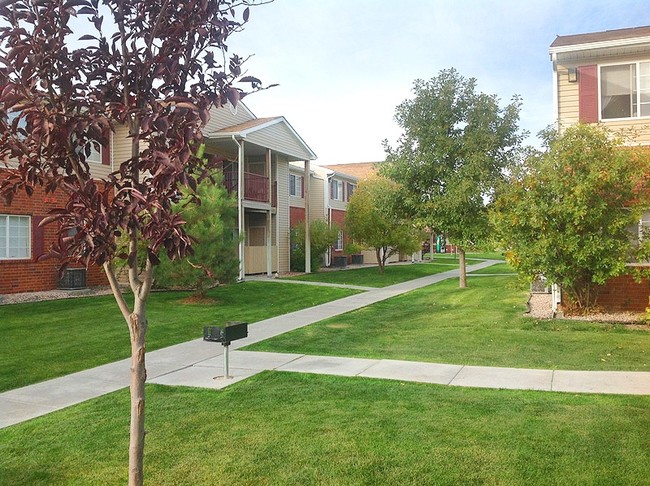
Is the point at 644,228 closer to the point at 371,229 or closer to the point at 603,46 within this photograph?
the point at 603,46

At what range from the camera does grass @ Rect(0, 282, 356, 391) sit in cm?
863

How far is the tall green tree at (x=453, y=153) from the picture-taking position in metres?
19.0

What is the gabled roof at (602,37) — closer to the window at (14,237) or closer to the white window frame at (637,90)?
the white window frame at (637,90)

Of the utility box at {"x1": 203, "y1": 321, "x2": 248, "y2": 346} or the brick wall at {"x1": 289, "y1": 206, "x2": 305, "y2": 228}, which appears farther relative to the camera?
the brick wall at {"x1": 289, "y1": 206, "x2": 305, "y2": 228}

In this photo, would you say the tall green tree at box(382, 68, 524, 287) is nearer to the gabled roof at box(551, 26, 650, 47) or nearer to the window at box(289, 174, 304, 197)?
the gabled roof at box(551, 26, 650, 47)

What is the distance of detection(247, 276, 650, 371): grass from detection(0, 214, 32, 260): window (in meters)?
9.07

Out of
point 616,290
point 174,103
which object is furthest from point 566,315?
point 174,103

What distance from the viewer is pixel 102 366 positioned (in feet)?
27.8

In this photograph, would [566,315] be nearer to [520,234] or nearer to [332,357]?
[520,234]

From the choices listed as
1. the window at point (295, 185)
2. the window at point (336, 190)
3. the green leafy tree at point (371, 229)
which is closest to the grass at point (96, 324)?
the green leafy tree at point (371, 229)

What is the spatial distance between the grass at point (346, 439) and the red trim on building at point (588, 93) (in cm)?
905

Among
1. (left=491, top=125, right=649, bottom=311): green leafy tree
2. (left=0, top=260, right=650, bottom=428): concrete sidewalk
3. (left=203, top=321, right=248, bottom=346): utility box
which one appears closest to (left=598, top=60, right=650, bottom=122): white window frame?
(left=491, top=125, right=649, bottom=311): green leafy tree

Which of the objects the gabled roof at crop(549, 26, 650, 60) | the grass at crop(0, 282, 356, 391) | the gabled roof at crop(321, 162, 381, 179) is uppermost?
the gabled roof at crop(321, 162, 381, 179)

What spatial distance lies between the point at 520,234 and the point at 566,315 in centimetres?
206
